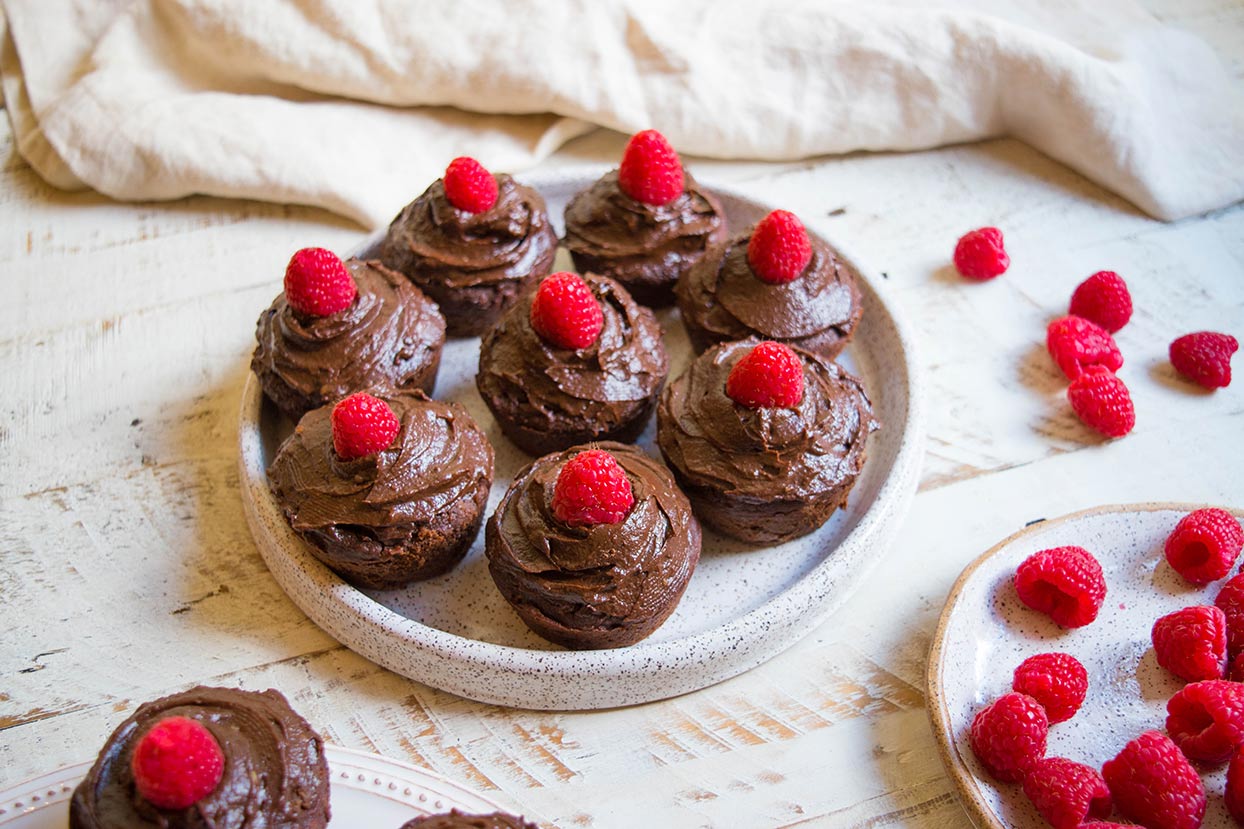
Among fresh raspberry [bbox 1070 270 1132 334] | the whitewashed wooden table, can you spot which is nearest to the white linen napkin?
the whitewashed wooden table

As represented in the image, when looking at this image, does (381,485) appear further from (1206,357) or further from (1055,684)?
(1206,357)

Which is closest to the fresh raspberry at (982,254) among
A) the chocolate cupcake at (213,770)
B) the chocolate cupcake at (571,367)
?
the chocolate cupcake at (571,367)

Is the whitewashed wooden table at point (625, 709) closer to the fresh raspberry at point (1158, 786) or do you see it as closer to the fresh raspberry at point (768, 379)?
the fresh raspberry at point (1158, 786)

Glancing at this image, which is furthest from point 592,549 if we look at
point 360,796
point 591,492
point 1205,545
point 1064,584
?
point 1205,545

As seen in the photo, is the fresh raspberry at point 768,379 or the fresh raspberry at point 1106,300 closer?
the fresh raspberry at point 768,379

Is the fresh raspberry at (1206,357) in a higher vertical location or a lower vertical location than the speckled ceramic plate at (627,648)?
higher

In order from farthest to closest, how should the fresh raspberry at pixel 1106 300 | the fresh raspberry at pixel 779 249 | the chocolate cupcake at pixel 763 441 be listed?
the fresh raspberry at pixel 1106 300 → the fresh raspberry at pixel 779 249 → the chocolate cupcake at pixel 763 441

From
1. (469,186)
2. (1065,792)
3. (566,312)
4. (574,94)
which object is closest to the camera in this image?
(1065,792)
